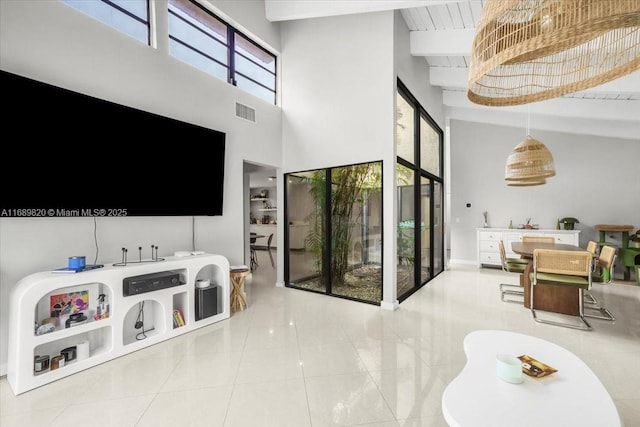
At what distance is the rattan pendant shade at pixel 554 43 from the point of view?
1122mm

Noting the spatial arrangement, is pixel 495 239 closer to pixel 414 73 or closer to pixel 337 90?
pixel 414 73

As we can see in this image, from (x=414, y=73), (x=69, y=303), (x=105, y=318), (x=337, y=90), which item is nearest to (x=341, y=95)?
(x=337, y=90)

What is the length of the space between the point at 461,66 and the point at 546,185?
3741 millimetres

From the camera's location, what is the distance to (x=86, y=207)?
272cm

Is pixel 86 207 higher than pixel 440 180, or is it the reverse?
pixel 440 180

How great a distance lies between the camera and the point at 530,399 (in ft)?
4.45

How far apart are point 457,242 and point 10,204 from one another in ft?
27.2

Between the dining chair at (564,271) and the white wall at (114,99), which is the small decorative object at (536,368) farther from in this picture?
the white wall at (114,99)

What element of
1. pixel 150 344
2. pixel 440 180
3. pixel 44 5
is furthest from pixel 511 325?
pixel 44 5

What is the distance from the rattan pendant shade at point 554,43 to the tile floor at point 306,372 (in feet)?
7.12

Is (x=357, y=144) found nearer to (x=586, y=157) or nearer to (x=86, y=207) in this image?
(x=86, y=207)

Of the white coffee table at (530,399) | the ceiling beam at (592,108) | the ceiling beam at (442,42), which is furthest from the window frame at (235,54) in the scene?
the white coffee table at (530,399)

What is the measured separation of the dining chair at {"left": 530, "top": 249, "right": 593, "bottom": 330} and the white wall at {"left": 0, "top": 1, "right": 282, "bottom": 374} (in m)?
4.22

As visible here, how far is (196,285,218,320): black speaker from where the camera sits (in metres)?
3.38
